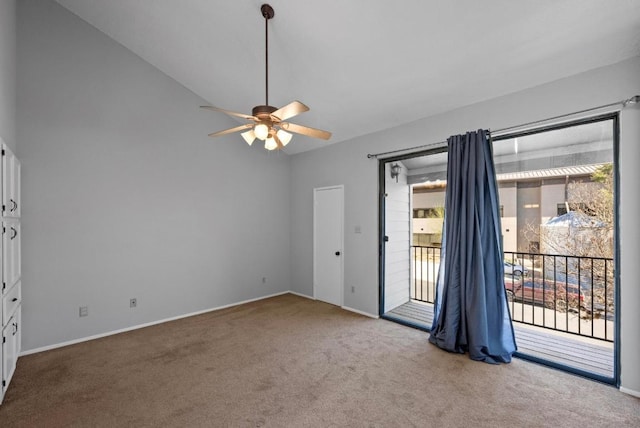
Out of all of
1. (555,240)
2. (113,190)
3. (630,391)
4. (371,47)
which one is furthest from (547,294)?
(113,190)

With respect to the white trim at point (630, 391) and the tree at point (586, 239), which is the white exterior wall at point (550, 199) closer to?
the tree at point (586, 239)

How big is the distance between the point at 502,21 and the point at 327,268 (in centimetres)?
387

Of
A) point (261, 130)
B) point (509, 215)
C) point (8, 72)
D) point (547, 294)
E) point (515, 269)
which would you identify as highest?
point (8, 72)

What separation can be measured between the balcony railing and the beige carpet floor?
1.32m

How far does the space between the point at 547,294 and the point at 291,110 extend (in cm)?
412

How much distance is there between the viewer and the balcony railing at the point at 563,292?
3.36 m

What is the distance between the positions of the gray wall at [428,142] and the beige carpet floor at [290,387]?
0.81 meters

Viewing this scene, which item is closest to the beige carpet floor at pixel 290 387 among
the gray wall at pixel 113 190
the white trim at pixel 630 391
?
the white trim at pixel 630 391

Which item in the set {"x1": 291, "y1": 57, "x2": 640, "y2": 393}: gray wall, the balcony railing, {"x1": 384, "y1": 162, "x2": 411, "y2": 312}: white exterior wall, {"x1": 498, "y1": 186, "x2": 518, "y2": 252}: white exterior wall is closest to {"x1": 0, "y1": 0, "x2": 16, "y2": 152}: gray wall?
{"x1": 291, "y1": 57, "x2": 640, "y2": 393}: gray wall

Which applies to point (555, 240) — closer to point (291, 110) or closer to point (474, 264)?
point (474, 264)

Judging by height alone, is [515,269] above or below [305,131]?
below

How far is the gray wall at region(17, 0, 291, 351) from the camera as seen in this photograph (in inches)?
124

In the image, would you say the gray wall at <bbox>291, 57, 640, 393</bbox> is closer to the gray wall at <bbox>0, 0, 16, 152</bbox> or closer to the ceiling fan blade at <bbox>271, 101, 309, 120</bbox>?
the ceiling fan blade at <bbox>271, 101, 309, 120</bbox>

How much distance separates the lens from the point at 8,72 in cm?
272
